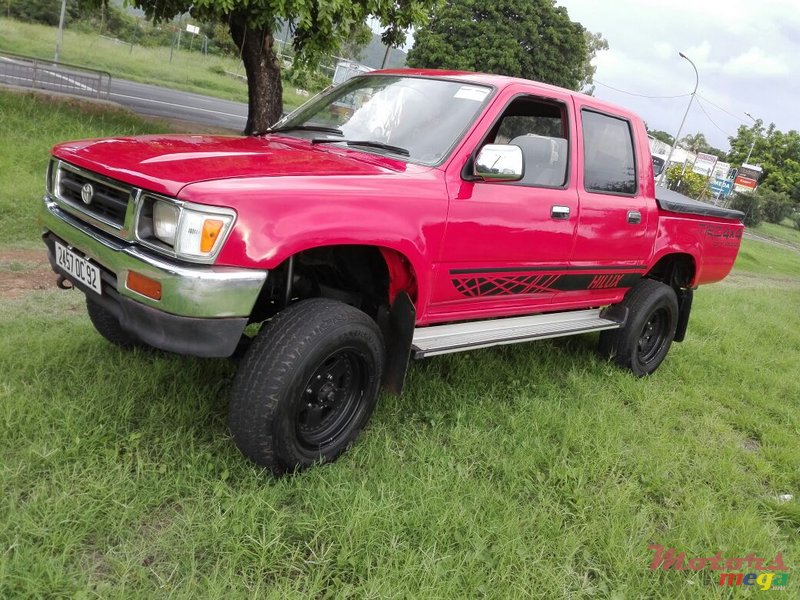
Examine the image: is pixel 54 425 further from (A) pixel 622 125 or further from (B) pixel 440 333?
(A) pixel 622 125

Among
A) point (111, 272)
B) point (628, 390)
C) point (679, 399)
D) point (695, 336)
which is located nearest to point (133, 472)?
point (111, 272)

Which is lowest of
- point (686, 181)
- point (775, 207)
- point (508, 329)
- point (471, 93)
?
point (508, 329)

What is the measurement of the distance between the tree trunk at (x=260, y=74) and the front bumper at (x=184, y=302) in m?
7.97

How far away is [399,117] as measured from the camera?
338 cm

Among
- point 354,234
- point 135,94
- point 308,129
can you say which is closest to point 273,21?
point 308,129

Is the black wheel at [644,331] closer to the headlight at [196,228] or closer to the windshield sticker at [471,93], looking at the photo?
the windshield sticker at [471,93]

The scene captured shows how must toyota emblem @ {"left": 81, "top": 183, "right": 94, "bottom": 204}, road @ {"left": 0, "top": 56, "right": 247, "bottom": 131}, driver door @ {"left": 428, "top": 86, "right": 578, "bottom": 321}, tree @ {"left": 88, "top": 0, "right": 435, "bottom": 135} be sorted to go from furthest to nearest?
1. road @ {"left": 0, "top": 56, "right": 247, "bottom": 131}
2. tree @ {"left": 88, "top": 0, "right": 435, "bottom": 135}
3. driver door @ {"left": 428, "top": 86, "right": 578, "bottom": 321}
4. toyota emblem @ {"left": 81, "top": 183, "right": 94, "bottom": 204}

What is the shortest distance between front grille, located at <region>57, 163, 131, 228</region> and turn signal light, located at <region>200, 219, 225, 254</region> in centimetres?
42

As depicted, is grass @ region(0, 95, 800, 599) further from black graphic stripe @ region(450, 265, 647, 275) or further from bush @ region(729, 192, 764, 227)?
bush @ region(729, 192, 764, 227)

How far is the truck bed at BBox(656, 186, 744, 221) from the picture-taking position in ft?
14.5

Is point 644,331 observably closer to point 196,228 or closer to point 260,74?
point 196,228

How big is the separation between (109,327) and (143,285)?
1407 millimetres

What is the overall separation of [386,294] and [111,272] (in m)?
1.32

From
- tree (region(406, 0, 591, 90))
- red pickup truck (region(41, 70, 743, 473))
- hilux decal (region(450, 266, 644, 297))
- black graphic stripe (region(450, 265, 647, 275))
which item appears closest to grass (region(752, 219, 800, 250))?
tree (region(406, 0, 591, 90))
